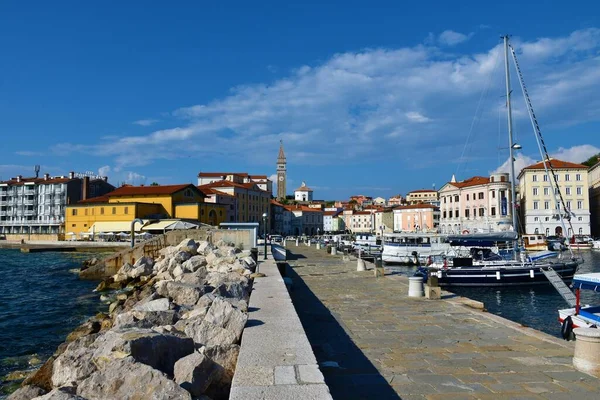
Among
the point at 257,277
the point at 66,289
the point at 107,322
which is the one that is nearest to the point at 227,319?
the point at 107,322

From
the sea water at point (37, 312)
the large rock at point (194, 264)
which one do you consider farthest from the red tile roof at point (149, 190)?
the large rock at point (194, 264)

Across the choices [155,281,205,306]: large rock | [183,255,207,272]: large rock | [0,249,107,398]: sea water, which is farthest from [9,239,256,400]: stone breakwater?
[183,255,207,272]: large rock

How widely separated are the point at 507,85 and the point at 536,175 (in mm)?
47261

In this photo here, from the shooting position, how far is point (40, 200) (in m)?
87.0

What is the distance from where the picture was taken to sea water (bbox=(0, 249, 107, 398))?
38.4 feet

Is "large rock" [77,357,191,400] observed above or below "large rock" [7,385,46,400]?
above

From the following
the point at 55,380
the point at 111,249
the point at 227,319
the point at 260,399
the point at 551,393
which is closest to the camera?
the point at 260,399

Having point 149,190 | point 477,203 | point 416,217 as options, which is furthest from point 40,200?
point 477,203

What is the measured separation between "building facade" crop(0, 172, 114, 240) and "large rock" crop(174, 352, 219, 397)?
86138 millimetres

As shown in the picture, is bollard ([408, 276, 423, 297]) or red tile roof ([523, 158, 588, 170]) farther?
red tile roof ([523, 158, 588, 170])

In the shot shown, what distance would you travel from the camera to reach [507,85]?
1284 inches

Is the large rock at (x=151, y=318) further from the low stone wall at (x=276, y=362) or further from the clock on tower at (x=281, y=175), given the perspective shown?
the clock on tower at (x=281, y=175)

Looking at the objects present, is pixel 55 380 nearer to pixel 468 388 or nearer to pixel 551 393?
pixel 468 388

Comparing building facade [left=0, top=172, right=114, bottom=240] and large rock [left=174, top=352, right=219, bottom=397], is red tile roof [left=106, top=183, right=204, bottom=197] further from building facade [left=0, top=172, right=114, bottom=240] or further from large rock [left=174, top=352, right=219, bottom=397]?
large rock [left=174, top=352, right=219, bottom=397]
